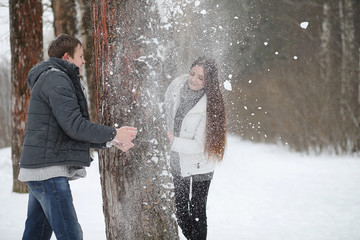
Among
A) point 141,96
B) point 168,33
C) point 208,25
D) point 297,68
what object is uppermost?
point 208,25

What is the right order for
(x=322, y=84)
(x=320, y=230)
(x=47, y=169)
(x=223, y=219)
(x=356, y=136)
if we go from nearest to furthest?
(x=47, y=169) → (x=320, y=230) → (x=223, y=219) → (x=356, y=136) → (x=322, y=84)

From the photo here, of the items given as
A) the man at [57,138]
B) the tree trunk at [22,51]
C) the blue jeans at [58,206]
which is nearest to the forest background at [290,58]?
the tree trunk at [22,51]

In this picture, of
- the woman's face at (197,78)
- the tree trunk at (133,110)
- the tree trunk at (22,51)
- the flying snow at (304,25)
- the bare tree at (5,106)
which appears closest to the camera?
the tree trunk at (133,110)

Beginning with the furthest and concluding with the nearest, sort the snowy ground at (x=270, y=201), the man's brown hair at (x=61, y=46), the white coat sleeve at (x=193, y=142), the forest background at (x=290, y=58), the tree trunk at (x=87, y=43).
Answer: the forest background at (x=290, y=58) → the tree trunk at (x=87, y=43) → the snowy ground at (x=270, y=201) → the white coat sleeve at (x=193, y=142) → the man's brown hair at (x=61, y=46)

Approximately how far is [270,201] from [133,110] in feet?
13.5

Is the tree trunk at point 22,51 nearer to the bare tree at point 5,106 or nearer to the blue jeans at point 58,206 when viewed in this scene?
the blue jeans at point 58,206

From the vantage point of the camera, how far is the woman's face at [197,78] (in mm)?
3171

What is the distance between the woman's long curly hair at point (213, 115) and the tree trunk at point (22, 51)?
4.07 m

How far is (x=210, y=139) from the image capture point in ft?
10.2

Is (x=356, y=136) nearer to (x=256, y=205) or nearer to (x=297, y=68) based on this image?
(x=297, y=68)

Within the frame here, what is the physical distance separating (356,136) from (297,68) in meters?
2.91

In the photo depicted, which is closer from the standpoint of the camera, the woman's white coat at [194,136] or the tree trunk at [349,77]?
the woman's white coat at [194,136]

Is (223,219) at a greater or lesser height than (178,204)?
lesser

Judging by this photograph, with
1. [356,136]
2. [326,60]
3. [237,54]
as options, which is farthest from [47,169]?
[237,54]
